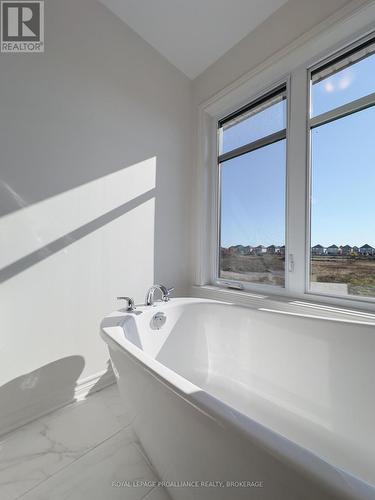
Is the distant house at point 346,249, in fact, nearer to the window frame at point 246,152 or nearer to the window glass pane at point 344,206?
the window glass pane at point 344,206

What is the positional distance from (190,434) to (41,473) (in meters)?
0.84

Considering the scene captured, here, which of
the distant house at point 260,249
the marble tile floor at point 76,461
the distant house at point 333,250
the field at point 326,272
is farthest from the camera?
the distant house at point 260,249

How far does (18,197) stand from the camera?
1.25m

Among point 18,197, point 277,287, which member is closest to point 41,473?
point 18,197

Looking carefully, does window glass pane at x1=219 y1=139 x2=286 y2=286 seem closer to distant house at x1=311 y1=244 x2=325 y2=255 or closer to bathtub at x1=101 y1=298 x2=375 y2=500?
distant house at x1=311 y1=244 x2=325 y2=255

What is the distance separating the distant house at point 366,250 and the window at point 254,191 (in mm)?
462

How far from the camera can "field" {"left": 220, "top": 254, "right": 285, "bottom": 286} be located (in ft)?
5.62

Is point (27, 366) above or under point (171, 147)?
under

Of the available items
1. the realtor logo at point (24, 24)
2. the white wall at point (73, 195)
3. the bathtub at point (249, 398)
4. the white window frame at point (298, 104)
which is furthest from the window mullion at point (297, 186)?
the realtor logo at point (24, 24)

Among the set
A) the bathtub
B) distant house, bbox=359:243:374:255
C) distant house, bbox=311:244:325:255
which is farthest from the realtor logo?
distant house, bbox=359:243:374:255

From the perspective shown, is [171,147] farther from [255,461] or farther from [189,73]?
[255,461]

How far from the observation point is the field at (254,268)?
171 centimetres

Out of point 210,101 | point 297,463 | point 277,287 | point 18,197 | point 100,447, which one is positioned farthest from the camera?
point 210,101

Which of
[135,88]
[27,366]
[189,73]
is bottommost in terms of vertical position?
[27,366]
